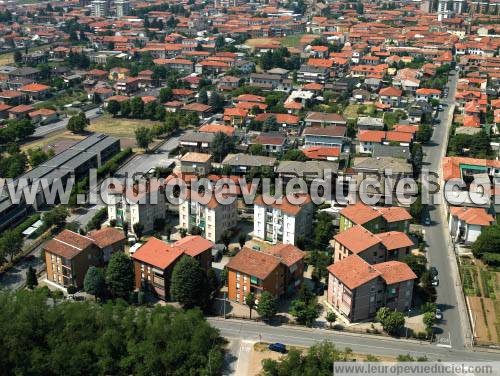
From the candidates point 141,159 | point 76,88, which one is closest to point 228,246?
point 141,159

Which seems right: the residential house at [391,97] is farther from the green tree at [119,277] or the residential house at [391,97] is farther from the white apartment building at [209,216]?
the green tree at [119,277]

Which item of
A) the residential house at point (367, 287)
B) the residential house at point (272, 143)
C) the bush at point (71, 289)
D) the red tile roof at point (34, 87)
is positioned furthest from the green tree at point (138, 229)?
the red tile roof at point (34, 87)

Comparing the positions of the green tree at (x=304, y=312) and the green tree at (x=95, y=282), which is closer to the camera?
the green tree at (x=304, y=312)

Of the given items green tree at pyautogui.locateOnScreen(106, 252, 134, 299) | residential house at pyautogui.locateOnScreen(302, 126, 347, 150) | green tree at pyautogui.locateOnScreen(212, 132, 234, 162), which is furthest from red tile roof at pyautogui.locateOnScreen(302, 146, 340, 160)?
green tree at pyautogui.locateOnScreen(106, 252, 134, 299)

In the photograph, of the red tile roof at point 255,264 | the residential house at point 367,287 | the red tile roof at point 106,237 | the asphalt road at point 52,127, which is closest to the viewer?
the residential house at point 367,287

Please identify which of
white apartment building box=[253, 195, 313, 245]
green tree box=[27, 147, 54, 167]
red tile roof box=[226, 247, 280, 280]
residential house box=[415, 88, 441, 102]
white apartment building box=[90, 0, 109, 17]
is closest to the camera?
red tile roof box=[226, 247, 280, 280]

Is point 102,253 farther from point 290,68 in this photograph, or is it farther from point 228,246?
point 290,68

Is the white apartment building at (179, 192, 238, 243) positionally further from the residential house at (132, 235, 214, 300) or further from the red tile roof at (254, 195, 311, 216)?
the residential house at (132, 235, 214, 300)
